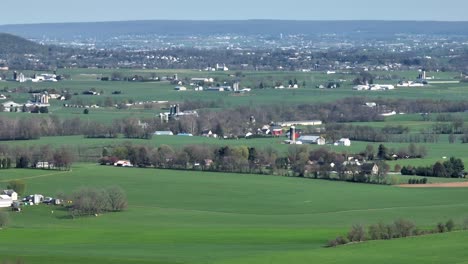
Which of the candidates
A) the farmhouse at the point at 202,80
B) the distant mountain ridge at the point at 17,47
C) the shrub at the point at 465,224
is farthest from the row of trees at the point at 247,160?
the distant mountain ridge at the point at 17,47

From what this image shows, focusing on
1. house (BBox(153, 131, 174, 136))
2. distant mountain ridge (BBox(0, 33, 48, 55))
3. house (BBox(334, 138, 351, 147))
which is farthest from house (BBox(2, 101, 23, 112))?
distant mountain ridge (BBox(0, 33, 48, 55))

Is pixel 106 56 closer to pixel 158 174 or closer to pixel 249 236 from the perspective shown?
pixel 158 174

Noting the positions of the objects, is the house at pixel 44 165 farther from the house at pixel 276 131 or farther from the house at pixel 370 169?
the house at pixel 276 131

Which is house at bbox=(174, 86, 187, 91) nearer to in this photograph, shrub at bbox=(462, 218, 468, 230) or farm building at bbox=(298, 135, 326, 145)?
farm building at bbox=(298, 135, 326, 145)

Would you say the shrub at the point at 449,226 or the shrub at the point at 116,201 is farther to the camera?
the shrub at the point at 116,201

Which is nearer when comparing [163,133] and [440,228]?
[440,228]

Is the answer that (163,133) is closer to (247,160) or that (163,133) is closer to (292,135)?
(292,135)

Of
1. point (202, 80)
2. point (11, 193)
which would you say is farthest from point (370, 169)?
point (202, 80)
